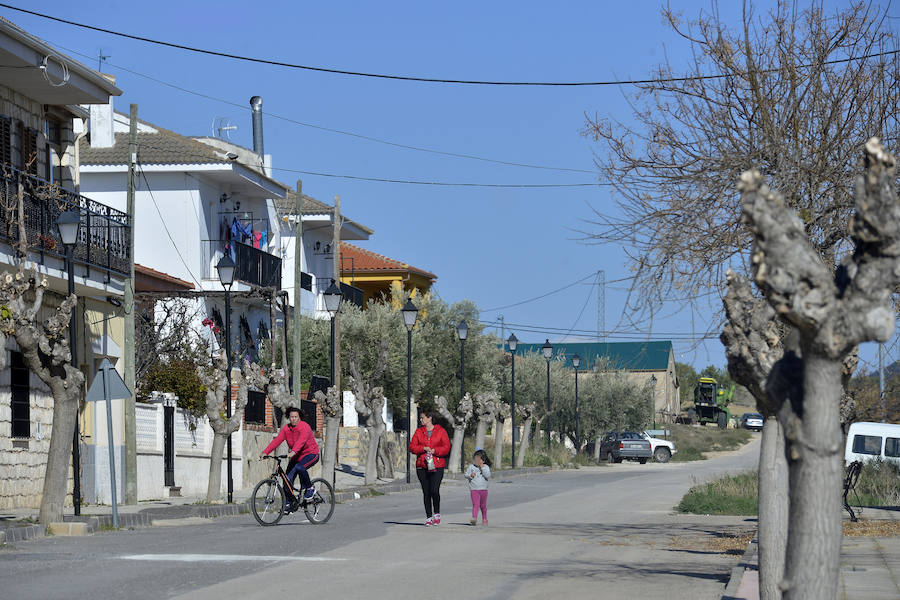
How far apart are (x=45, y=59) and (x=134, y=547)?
9.46 meters

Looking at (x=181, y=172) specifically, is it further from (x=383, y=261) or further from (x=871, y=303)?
(x=871, y=303)

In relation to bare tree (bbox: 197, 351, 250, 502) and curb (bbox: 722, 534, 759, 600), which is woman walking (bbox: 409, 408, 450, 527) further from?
bare tree (bbox: 197, 351, 250, 502)

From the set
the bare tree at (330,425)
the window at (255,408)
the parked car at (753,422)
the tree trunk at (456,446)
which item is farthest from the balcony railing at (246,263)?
the parked car at (753,422)

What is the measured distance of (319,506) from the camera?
58.9 ft

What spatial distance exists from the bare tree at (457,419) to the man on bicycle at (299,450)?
62.4 ft

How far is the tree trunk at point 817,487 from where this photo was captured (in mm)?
5031

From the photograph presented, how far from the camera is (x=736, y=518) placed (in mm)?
20359

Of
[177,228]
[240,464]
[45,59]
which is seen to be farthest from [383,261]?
[45,59]

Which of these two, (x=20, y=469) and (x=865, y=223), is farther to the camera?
(x=20, y=469)

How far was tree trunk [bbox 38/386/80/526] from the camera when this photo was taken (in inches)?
643

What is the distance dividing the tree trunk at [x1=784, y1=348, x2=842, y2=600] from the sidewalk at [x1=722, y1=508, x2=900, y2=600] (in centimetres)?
436

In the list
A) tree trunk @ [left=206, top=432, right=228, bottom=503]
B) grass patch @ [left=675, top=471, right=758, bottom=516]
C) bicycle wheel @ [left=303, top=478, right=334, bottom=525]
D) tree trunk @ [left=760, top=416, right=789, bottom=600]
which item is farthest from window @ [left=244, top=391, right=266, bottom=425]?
tree trunk @ [left=760, top=416, right=789, bottom=600]

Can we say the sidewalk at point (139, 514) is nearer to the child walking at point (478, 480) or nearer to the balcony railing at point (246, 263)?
the child walking at point (478, 480)

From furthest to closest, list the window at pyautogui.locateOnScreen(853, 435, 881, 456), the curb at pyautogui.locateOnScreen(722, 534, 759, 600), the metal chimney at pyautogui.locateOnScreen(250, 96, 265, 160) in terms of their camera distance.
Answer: the metal chimney at pyautogui.locateOnScreen(250, 96, 265, 160) < the window at pyautogui.locateOnScreen(853, 435, 881, 456) < the curb at pyautogui.locateOnScreen(722, 534, 759, 600)
